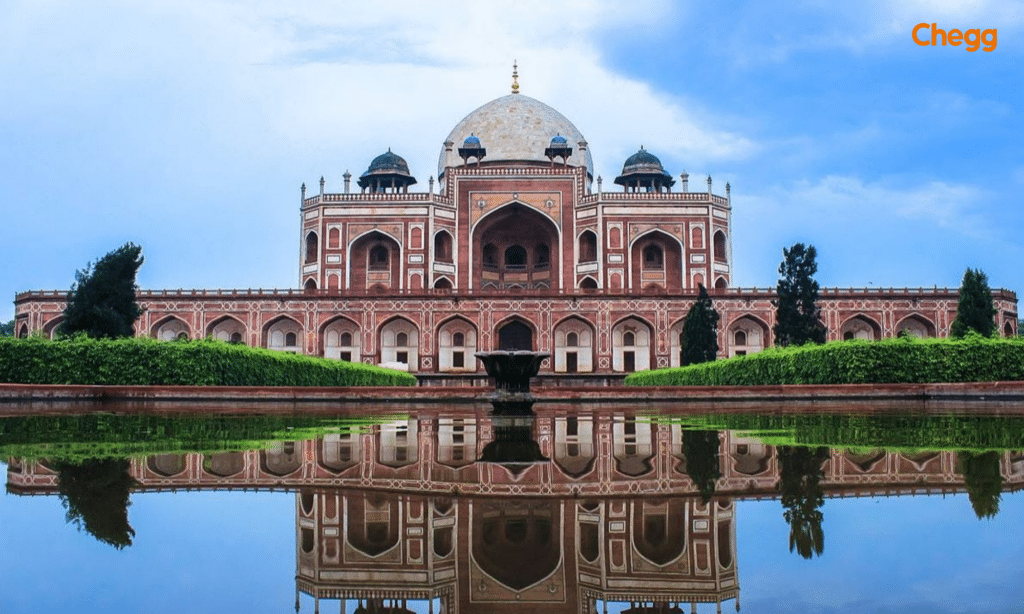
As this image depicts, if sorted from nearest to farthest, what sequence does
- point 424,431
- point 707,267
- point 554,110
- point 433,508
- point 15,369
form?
point 433,508 < point 424,431 < point 15,369 < point 707,267 < point 554,110

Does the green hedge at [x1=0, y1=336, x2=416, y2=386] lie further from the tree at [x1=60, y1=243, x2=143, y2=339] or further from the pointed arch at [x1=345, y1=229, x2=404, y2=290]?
the pointed arch at [x1=345, y1=229, x2=404, y2=290]

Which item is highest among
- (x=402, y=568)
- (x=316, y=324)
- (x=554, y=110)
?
(x=554, y=110)

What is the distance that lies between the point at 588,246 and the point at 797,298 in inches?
584

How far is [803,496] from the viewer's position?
2383mm

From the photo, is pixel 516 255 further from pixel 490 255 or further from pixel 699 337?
pixel 699 337

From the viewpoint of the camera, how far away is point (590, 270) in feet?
122

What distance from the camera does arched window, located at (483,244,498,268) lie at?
4034 centimetres

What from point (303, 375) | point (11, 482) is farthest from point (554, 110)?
point (11, 482)

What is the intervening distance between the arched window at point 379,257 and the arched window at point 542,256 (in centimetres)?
667

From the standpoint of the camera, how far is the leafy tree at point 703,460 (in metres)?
2.63

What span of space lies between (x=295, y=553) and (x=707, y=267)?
35.9m

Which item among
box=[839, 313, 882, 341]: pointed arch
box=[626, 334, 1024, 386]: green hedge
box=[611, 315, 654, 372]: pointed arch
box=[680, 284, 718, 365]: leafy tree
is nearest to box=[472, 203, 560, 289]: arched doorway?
box=[611, 315, 654, 372]: pointed arch

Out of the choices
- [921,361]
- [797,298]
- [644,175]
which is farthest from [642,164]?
[921,361]

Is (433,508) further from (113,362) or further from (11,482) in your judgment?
Result: (113,362)
